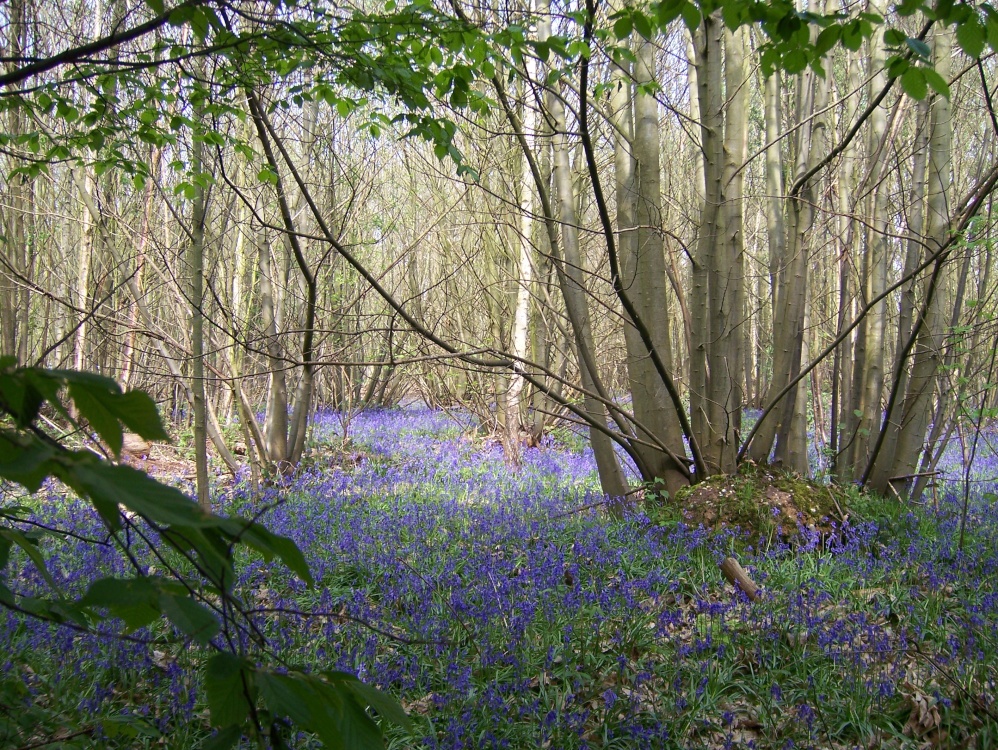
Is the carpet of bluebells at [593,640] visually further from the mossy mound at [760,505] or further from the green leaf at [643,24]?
the green leaf at [643,24]

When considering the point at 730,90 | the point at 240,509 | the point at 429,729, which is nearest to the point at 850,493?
A: the point at 730,90

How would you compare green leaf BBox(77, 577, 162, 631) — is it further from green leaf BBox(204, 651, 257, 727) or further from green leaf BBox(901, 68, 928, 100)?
green leaf BBox(901, 68, 928, 100)

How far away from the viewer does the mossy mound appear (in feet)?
16.2

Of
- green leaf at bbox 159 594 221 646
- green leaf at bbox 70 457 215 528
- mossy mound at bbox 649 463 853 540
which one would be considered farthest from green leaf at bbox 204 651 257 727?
Answer: mossy mound at bbox 649 463 853 540

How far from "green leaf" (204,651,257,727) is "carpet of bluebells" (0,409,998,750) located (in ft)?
2.60

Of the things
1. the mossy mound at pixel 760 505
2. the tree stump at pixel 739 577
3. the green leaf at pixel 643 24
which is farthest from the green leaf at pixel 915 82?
the mossy mound at pixel 760 505

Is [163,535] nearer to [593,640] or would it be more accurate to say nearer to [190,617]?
[190,617]

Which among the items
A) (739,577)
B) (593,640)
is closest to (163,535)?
(593,640)

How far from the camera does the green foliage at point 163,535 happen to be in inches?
30.6

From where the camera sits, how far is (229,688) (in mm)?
974

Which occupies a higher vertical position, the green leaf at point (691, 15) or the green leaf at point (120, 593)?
the green leaf at point (691, 15)

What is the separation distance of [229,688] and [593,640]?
286 cm

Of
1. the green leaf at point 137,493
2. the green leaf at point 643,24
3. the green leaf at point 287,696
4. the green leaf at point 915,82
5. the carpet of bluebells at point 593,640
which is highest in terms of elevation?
the green leaf at point 643,24

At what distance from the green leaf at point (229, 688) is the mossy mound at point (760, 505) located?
438 cm
